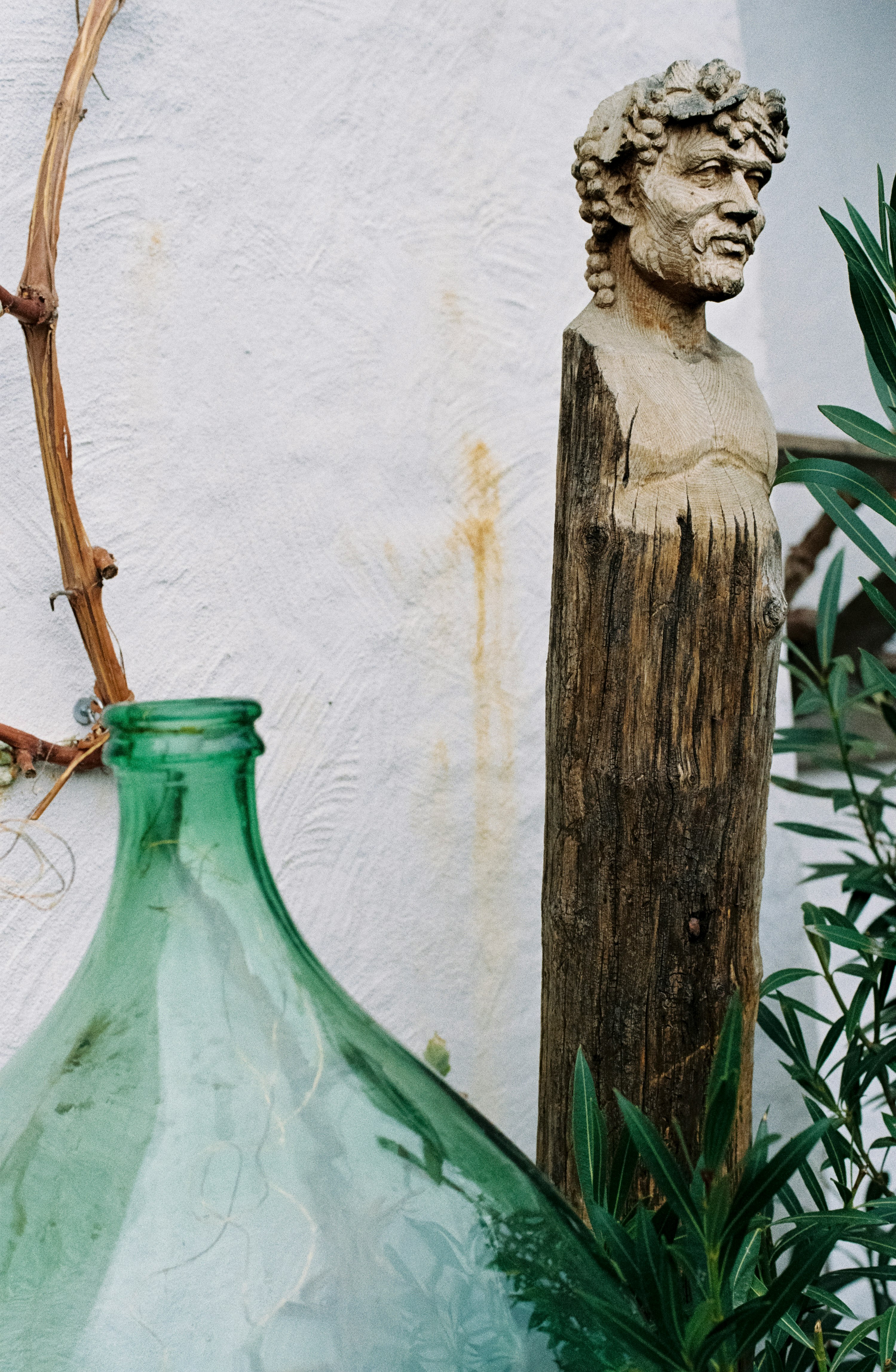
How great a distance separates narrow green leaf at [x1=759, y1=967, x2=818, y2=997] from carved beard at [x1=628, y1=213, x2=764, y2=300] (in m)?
0.65

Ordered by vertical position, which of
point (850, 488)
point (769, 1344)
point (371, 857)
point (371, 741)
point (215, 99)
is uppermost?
point (215, 99)

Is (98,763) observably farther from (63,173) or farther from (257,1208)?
(257,1208)

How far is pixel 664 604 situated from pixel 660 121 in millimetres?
381

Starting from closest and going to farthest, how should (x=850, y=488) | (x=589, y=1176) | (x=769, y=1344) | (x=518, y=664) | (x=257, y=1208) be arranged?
(x=257, y=1208) < (x=589, y=1176) < (x=769, y=1344) < (x=850, y=488) < (x=518, y=664)

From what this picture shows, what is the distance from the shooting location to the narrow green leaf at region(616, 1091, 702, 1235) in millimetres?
591

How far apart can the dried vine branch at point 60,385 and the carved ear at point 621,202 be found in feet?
1.58

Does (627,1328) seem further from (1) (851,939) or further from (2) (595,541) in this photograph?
(1) (851,939)

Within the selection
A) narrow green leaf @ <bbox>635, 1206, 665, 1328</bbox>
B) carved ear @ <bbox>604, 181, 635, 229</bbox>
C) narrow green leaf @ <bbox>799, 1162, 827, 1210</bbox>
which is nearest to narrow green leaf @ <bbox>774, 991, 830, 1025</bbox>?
narrow green leaf @ <bbox>799, 1162, 827, 1210</bbox>

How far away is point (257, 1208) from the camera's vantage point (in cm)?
38

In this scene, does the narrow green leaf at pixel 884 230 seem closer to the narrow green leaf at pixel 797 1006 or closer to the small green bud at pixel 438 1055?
the narrow green leaf at pixel 797 1006

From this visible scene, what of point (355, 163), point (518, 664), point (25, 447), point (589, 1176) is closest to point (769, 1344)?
point (589, 1176)

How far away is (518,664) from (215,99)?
2.37ft

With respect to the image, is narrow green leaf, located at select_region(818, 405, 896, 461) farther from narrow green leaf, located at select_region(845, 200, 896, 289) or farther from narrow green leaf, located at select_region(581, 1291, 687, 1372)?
narrow green leaf, located at select_region(581, 1291, 687, 1372)

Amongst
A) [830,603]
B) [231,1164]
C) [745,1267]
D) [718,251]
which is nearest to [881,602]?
[718,251]
